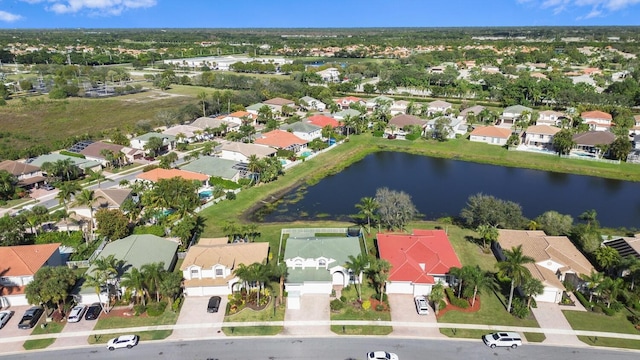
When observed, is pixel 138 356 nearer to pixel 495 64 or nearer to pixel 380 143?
pixel 380 143

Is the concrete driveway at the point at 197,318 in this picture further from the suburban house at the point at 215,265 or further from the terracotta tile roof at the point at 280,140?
the terracotta tile roof at the point at 280,140

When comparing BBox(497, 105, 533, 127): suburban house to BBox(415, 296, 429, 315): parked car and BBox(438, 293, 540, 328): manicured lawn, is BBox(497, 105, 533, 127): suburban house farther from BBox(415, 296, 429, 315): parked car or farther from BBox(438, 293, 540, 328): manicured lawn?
BBox(415, 296, 429, 315): parked car

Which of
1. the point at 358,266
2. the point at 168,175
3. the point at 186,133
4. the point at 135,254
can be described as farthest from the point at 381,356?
the point at 186,133

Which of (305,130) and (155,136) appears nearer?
(155,136)

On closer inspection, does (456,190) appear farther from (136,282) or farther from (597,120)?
(597,120)

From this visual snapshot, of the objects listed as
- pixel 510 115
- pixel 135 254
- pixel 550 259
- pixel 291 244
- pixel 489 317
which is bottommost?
pixel 489 317

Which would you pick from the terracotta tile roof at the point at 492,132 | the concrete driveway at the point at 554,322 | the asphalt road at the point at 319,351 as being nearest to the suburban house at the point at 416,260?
the asphalt road at the point at 319,351

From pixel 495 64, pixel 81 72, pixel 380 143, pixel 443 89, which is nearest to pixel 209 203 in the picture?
pixel 380 143
